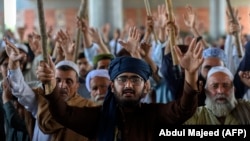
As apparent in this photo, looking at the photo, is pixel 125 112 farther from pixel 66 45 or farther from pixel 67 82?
pixel 66 45

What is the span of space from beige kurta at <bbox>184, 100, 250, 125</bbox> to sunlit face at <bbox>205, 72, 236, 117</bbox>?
4 cm

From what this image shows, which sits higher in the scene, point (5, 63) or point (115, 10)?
point (115, 10)

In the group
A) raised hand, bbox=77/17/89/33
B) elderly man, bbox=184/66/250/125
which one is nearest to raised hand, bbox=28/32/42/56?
raised hand, bbox=77/17/89/33

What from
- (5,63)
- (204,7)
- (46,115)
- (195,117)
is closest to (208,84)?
(195,117)

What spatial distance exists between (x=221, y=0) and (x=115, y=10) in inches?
376

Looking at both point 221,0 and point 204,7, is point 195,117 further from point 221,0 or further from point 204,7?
point 204,7

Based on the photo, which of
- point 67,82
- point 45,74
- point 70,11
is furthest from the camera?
point 70,11

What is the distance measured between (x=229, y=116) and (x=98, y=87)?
1068 millimetres

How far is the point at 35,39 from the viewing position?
5.51m

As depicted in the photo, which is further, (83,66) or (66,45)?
(83,66)

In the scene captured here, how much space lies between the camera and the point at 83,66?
5418mm

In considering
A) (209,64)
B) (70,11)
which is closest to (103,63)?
(209,64)

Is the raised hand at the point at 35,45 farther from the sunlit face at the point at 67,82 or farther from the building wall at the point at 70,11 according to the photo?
the building wall at the point at 70,11

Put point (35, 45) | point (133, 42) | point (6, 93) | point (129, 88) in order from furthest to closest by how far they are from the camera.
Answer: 1. point (35, 45)
2. point (133, 42)
3. point (6, 93)
4. point (129, 88)
